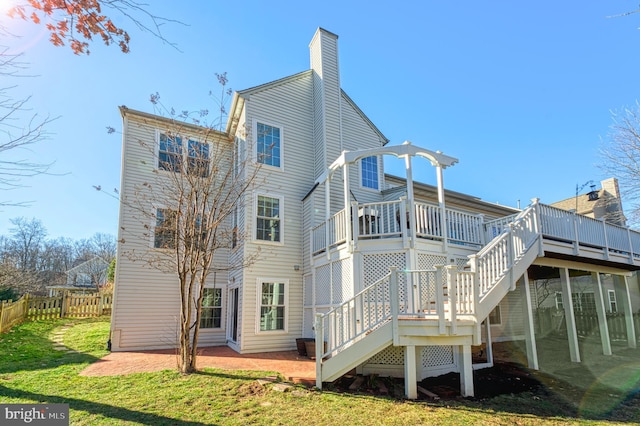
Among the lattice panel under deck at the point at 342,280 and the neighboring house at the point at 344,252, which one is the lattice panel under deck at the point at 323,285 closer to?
the neighboring house at the point at 344,252

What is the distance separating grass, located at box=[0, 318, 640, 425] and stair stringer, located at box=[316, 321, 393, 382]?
412mm

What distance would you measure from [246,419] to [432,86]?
1254 cm

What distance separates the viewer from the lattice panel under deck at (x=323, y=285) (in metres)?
9.69

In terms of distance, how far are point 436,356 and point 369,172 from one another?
7.20m

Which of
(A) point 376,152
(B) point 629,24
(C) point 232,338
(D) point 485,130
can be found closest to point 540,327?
(D) point 485,130

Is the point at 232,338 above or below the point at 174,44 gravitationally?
below

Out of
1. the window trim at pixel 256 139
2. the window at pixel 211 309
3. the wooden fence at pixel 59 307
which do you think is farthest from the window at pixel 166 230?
the wooden fence at pixel 59 307

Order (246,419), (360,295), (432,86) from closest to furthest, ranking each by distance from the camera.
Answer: (246,419) → (360,295) → (432,86)

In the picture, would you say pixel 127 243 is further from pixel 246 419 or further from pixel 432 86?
pixel 432 86

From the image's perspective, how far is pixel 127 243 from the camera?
11172 millimetres

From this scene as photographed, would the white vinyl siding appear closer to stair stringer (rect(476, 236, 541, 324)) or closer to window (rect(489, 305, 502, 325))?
stair stringer (rect(476, 236, 541, 324))

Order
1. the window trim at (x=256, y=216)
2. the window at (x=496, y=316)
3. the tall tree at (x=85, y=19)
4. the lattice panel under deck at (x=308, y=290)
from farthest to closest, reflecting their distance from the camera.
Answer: the window at (x=496, y=316), the window trim at (x=256, y=216), the lattice panel under deck at (x=308, y=290), the tall tree at (x=85, y=19)

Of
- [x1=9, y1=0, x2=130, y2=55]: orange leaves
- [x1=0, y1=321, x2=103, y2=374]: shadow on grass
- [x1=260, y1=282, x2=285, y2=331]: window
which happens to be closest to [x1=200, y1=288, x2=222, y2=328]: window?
[x1=260, y1=282, x2=285, y2=331]: window

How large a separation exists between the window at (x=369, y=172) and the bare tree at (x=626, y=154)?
7.30m
